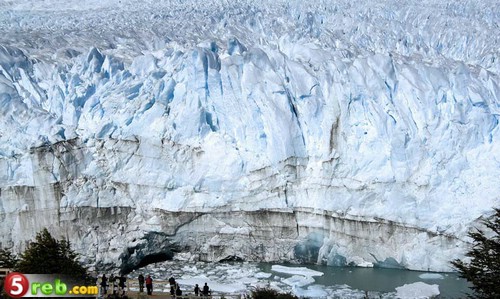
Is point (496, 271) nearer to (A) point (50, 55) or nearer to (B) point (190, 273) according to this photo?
(B) point (190, 273)

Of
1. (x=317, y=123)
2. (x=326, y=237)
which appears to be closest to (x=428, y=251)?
(x=326, y=237)

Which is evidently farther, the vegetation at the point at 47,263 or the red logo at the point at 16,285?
the vegetation at the point at 47,263

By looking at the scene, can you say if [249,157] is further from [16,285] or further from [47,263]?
[16,285]

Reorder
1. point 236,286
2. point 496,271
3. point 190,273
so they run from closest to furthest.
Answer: point 496,271 → point 236,286 → point 190,273

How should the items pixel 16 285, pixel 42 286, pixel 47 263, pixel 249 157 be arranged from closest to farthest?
pixel 16 285, pixel 42 286, pixel 47 263, pixel 249 157

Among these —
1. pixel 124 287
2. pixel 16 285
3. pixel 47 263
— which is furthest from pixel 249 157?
pixel 16 285

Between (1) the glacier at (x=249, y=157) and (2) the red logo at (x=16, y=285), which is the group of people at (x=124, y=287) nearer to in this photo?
(2) the red logo at (x=16, y=285)

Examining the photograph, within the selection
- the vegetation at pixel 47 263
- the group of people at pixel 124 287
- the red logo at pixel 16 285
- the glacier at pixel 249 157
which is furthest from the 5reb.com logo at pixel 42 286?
the glacier at pixel 249 157
